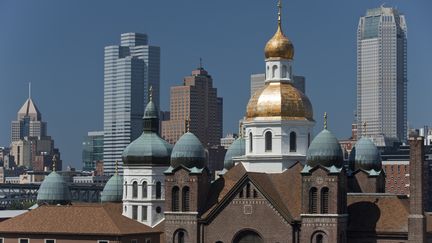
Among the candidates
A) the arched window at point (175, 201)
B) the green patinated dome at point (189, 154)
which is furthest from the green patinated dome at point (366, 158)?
the arched window at point (175, 201)

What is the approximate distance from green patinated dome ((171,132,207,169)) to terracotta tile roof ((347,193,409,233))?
1333cm

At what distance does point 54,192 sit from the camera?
14212cm

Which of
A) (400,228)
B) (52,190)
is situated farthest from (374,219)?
(52,190)

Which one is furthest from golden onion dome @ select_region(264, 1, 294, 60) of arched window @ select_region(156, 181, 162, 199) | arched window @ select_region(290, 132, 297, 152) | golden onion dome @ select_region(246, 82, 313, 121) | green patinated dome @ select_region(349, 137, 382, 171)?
arched window @ select_region(156, 181, 162, 199)

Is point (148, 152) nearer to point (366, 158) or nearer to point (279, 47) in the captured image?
point (279, 47)

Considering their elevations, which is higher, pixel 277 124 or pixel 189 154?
pixel 277 124

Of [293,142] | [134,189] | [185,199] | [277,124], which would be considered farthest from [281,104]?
[134,189]

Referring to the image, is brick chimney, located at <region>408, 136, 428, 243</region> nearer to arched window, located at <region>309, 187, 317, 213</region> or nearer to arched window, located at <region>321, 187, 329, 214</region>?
arched window, located at <region>321, 187, 329, 214</region>

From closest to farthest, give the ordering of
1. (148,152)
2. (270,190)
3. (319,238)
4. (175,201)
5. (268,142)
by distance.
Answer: (319,238)
(270,190)
(175,201)
(268,142)
(148,152)

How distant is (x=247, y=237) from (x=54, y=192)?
3184 cm

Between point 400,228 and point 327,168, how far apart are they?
7.91 meters

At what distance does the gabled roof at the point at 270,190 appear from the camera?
115 metres

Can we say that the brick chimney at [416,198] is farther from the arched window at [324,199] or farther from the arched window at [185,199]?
the arched window at [185,199]

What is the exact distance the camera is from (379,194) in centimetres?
11750
